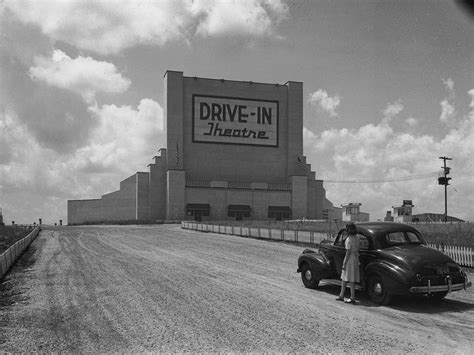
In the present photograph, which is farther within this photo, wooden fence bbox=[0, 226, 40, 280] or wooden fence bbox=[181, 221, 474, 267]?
wooden fence bbox=[181, 221, 474, 267]

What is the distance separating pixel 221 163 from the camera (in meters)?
82.6

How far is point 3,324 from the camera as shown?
29.9ft

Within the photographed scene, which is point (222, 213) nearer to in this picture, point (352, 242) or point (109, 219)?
point (109, 219)

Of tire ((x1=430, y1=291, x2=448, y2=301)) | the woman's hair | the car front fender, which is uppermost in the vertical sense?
the woman's hair

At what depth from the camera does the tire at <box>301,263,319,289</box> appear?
42.5 ft

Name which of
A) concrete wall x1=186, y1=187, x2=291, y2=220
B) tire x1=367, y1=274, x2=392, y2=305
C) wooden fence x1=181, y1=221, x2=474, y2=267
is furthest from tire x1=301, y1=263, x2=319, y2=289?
concrete wall x1=186, y1=187, x2=291, y2=220

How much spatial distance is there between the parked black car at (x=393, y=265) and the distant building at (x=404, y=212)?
5866 cm

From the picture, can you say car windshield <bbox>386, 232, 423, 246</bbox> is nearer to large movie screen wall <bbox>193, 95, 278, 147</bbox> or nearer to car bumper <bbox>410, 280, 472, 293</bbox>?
car bumper <bbox>410, 280, 472, 293</bbox>

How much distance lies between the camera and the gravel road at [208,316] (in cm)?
778

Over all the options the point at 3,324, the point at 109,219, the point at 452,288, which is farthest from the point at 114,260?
the point at 109,219

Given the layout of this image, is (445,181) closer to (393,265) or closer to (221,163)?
(221,163)

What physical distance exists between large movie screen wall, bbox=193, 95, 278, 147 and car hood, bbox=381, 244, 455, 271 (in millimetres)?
72144

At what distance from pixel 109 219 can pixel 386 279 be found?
76943 millimetres

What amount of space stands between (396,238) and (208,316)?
5.11 meters
